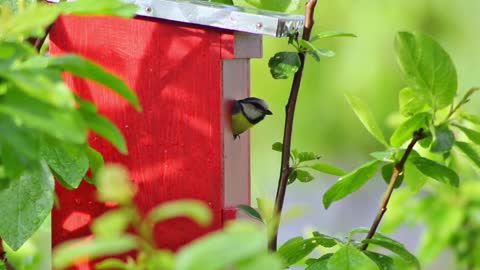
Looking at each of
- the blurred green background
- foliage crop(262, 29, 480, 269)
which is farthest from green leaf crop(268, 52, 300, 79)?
the blurred green background

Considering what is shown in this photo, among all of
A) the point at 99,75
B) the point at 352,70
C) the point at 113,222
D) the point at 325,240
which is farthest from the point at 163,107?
the point at 352,70

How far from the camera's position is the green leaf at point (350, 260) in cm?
119

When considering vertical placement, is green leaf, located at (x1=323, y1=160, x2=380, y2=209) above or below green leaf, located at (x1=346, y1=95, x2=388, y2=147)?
below

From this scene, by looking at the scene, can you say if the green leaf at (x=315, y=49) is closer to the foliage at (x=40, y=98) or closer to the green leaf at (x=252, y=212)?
the green leaf at (x=252, y=212)

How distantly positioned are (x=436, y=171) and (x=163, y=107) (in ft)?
1.28

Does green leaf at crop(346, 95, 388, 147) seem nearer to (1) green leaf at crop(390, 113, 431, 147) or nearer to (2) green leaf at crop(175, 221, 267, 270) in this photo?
(1) green leaf at crop(390, 113, 431, 147)

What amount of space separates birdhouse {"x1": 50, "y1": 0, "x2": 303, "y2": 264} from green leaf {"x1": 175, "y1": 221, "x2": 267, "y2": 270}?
0.95m

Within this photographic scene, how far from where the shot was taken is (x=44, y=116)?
575 millimetres

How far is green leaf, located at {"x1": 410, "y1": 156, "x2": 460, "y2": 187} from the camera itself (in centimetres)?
129

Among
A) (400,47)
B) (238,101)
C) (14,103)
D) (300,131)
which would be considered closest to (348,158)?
(300,131)

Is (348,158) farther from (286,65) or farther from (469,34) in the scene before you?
(286,65)

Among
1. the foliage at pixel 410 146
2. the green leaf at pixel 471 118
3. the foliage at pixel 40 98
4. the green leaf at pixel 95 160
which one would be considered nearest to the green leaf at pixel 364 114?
the foliage at pixel 410 146

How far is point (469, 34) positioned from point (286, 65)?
1.78 m

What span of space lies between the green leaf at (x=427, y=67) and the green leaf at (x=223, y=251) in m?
0.70
